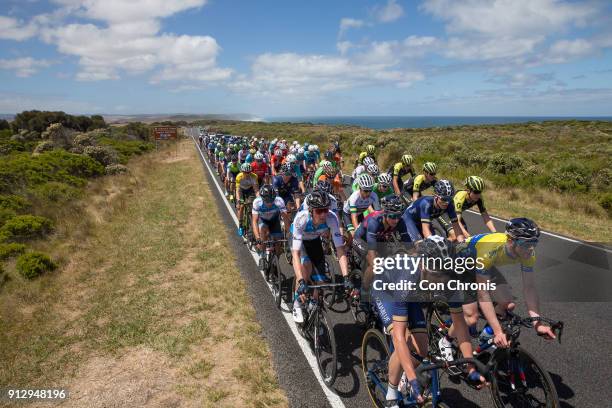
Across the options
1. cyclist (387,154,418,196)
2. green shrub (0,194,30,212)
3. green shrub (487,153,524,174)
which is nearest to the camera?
cyclist (387,154,418,196)

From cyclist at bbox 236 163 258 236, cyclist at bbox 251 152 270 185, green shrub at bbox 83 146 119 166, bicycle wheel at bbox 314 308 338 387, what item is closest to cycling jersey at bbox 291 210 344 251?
bicycle wheel at bbox 314 308 338 387

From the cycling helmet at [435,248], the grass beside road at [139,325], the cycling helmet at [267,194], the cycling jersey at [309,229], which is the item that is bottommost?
the grass beside road at [139,325]

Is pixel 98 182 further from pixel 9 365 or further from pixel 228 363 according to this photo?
pixel 228 363

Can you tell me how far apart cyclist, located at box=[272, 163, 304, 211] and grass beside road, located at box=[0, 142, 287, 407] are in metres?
2.12

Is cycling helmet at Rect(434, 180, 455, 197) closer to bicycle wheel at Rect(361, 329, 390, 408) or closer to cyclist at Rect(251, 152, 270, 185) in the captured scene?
bicycle wheel at Rect(361, 329, 390, 408)

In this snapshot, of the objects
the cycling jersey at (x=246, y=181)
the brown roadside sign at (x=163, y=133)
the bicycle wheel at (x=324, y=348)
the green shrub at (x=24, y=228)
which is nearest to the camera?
the bicycle wheel at (x=324, y=348)

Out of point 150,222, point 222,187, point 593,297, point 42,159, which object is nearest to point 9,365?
point 150,222

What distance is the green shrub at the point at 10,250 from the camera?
1025cm

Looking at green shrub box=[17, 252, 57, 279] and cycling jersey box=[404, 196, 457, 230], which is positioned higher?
cycling jersey box=[404, 196, 457, 230]

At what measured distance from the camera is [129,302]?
7.59 m

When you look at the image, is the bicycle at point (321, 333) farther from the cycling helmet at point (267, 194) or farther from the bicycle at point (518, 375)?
the cycling helmet at point (267, 194)

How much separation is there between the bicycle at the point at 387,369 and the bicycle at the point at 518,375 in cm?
54

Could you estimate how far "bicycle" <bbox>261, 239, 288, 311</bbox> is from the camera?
6.97 meters

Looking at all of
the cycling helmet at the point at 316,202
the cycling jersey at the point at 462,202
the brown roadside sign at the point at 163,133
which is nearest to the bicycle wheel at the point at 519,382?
the cycling helmet at the point at 316,202
